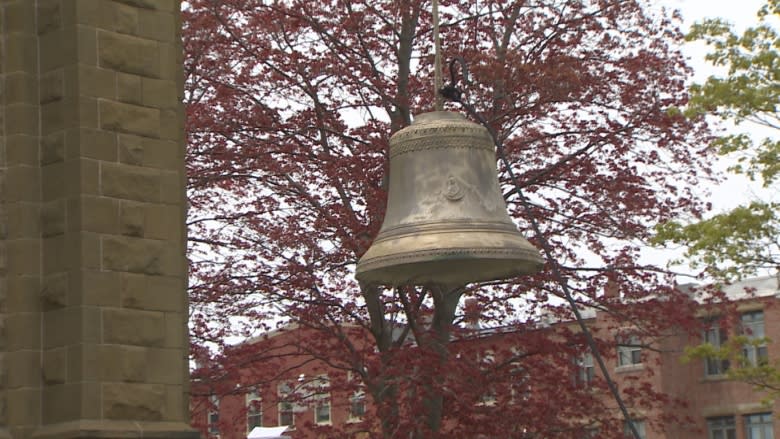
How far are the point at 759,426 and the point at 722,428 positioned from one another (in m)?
1.78

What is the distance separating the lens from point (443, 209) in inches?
424

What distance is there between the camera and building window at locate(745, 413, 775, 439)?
57.8 m

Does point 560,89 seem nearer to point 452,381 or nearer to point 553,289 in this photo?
point 553,289

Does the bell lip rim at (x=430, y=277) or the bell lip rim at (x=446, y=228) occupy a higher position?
the bell lip rim at (x=446, y=228)

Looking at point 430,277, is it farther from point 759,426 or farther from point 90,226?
Answer: point 759,426

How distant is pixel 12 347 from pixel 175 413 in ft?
4.17

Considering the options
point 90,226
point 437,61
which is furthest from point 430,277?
point 90,226

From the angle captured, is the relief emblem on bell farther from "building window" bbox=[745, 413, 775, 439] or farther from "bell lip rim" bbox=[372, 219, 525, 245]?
"building window" bbox=[745, 413, 775, 439]

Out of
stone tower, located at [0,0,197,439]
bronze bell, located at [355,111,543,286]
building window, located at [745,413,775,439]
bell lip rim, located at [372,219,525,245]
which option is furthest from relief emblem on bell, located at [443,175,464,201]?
building window, located at [745,413,775,439]

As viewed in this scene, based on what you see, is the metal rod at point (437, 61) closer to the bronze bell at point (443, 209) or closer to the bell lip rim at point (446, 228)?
the bronze bell at point (443, 209)

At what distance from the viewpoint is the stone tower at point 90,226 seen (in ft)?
33.9

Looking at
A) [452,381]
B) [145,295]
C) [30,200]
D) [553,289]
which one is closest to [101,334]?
[145,295]

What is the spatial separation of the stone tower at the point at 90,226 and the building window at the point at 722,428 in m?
50.9

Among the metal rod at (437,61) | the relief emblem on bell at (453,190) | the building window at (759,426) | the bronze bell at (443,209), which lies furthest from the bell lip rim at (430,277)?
the building window at (759,426)
